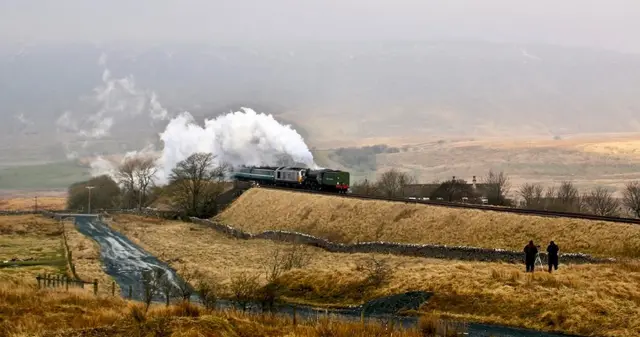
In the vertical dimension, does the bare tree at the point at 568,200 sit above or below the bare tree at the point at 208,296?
above

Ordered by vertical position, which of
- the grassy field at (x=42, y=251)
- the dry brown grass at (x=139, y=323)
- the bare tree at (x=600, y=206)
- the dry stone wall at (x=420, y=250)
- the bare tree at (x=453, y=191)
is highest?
the bare tree at (x=453, y=191)

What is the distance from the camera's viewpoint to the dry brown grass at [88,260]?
40.1 metres

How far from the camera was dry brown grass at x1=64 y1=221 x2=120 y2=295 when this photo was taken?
1578 inches

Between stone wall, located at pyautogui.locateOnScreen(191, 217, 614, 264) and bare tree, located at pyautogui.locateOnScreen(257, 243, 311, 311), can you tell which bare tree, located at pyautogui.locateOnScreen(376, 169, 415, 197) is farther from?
bare tree, located at pyautogui.locateOnScreen(257, 243, 311, 311)

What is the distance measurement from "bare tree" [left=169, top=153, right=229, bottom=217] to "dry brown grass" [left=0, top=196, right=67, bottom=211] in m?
48.9

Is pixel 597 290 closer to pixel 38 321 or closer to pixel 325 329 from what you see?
pixel 325 329

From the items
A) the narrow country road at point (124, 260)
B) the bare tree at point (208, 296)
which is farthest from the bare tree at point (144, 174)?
the bare tree at point (208, 296)

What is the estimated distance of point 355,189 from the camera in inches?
4016

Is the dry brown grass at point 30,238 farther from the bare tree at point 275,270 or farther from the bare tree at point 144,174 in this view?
the bare tree at point 144,174

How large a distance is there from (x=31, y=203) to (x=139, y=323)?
141337 millimetres

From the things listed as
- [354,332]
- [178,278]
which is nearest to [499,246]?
[178,278]

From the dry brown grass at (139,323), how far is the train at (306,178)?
57060 mm

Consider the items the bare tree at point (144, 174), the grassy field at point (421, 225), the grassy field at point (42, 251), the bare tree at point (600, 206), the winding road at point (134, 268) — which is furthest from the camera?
the bare tree at point (144, 174)

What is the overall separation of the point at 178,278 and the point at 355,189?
60.8 meters
